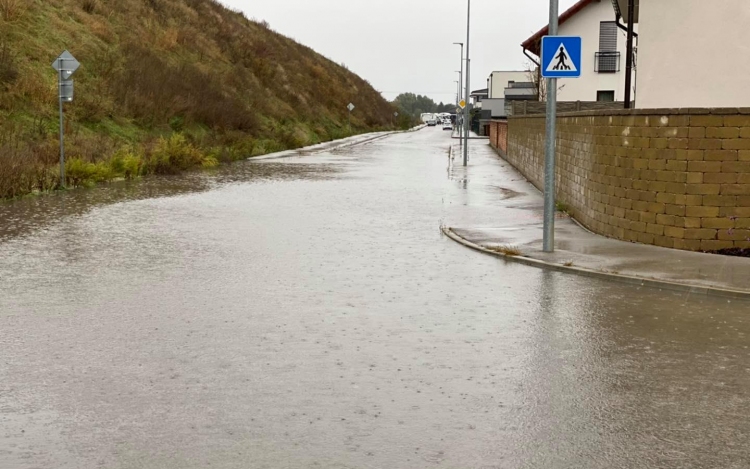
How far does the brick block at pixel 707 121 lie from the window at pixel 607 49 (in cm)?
3832

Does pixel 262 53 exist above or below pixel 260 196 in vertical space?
above

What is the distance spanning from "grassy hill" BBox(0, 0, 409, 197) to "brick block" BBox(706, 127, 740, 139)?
14324 millimetres

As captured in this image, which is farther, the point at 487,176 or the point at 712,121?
the point at 487,176

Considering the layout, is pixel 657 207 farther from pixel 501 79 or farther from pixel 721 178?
pixel 501 79

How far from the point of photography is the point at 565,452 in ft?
17.2

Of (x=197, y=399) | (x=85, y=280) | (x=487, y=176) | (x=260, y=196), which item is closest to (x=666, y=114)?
(x=85, y=280)

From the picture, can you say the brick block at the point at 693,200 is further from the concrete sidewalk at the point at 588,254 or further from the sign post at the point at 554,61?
the sign post at the point at 554,61

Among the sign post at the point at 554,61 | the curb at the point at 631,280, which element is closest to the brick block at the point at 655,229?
the sign post at the point at 554,61

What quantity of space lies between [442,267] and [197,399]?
5980mm

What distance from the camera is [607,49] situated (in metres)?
49.3

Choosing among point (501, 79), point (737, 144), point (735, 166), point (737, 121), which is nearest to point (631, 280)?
point (735, 166)

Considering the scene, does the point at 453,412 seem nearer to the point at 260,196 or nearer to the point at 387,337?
the point at 387,337

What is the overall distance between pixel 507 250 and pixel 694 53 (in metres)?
7.44

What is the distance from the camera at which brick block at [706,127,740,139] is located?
12.1 meters
